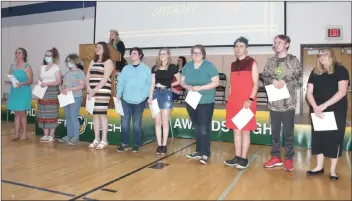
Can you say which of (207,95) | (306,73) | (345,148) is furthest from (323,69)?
(306,73)

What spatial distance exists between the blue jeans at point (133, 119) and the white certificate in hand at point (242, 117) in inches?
47.6

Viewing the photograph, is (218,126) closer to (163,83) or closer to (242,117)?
(163,83)

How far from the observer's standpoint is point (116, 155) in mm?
3467

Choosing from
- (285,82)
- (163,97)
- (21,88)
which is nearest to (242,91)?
(285,82)

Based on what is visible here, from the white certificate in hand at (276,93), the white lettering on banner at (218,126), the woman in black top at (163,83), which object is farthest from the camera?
the white lettering on banner at (218,126)

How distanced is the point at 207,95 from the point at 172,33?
13.3ft

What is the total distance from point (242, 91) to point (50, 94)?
2626 mm

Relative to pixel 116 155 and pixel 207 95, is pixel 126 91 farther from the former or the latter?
pixel 207 95

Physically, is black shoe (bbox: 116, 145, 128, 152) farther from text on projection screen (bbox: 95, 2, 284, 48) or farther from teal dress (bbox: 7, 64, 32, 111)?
text on projection screen (bbox: 95, 2, 284, 48)

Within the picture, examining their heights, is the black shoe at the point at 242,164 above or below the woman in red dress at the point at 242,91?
below

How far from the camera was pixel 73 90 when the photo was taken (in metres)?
4.01

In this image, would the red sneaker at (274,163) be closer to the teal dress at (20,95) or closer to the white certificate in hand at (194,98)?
the white certificate in hand at (194,98)

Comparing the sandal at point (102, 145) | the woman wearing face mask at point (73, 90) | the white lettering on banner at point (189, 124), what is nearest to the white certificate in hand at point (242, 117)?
the white lettering on banner at point (189, 124)

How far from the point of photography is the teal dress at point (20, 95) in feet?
13.8
